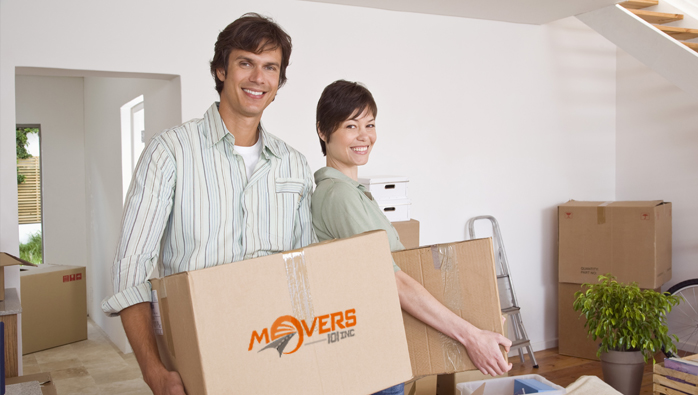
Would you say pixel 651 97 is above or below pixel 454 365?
above

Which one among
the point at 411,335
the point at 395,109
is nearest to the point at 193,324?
the point at 411,335

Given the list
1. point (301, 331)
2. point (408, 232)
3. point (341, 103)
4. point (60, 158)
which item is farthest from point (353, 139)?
point (60, 158)

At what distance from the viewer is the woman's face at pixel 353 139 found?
171 cm

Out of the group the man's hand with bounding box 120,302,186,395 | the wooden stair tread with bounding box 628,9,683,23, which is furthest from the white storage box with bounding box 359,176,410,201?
the man's hand with bounding box 120,302,186,395

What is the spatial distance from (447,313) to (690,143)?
350 centimetres

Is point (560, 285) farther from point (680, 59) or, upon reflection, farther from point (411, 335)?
point (411, 335)

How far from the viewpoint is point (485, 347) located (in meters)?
1.34

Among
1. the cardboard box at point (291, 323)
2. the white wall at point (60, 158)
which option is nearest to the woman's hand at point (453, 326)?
the cardboard box at point (291, 323)

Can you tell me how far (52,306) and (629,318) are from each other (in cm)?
432

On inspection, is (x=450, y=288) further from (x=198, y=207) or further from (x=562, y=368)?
(x=562, y=368)

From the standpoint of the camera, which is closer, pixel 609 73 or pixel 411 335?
pixel 411 335

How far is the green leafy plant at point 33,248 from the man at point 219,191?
586cm

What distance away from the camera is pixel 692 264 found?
402cm

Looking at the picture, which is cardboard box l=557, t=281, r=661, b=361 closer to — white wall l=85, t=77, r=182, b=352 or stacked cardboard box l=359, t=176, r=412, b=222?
stacked cardboard box l=359, t=176, r=412, b=222
